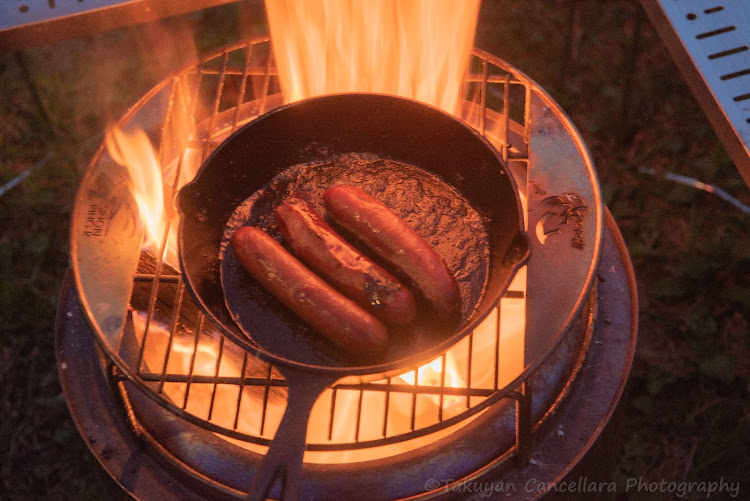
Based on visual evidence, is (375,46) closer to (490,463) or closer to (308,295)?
(308,295)

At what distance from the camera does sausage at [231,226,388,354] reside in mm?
1962

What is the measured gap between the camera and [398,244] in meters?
2.14

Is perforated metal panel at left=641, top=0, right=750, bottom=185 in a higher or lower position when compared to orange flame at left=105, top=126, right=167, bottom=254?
higher

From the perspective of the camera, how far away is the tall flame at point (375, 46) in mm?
2885

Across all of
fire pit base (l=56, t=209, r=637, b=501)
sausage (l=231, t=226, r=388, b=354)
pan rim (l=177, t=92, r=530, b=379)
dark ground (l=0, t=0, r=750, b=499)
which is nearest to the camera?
pan rim (l=177, t=92, r=530, b=379)

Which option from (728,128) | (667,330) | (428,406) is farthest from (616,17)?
(428,406)

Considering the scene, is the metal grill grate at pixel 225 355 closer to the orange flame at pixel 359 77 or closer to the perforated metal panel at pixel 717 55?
the orange flame at pixel 359 77

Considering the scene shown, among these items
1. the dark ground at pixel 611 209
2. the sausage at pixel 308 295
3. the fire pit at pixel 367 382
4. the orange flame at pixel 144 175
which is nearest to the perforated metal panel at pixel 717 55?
the fire pit at pixel 367 382

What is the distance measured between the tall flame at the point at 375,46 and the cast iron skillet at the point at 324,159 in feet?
1.40

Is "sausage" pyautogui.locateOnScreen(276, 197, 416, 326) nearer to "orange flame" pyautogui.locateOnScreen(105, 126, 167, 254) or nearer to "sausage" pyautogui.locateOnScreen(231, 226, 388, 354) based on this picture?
"sausage" pyautogui.locateOnScreen(231, 226, 388, 354)

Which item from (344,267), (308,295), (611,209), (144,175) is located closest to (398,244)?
(344,267)

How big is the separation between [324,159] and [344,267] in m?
0.73

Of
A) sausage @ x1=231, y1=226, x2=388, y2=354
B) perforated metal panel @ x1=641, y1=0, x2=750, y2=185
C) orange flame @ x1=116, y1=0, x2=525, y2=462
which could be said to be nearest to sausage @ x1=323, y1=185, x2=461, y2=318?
sausage @ x1=231, y1=226, x2=388, y2=354

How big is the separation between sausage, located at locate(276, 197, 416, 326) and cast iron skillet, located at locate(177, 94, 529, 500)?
162 mm
